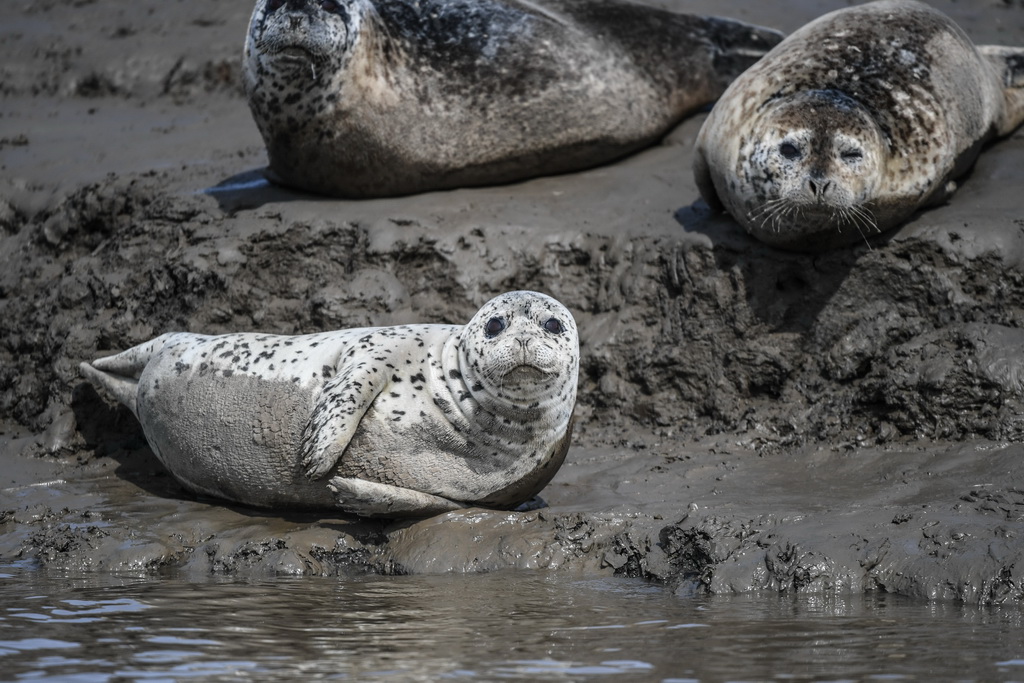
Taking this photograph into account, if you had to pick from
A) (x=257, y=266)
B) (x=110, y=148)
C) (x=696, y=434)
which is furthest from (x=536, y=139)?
(x=110, y=148)

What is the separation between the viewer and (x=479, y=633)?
3.54 metres

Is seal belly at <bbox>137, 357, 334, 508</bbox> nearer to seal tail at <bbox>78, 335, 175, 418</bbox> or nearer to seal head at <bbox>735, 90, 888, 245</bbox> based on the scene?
seal tail at <bbox>78, 335, 175, 418</bbox>

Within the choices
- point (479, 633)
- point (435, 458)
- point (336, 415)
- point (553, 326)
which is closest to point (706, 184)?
point (553, 326)

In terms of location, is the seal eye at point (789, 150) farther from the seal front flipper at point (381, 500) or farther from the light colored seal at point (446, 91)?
the seal front flipper at point (381, 500)

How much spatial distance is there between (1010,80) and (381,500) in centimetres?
476

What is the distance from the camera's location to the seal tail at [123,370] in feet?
19.0

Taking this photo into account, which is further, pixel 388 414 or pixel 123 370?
pixel 123 370

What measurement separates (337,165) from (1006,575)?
437cm

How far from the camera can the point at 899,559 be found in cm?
413

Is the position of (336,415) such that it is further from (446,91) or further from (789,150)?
(446,91)

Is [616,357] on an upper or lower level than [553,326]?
Answer: lower

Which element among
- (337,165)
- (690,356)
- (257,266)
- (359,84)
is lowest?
(690,356)

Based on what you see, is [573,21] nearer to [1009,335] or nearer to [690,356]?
[690,356]

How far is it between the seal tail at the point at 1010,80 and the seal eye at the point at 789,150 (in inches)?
65.6
